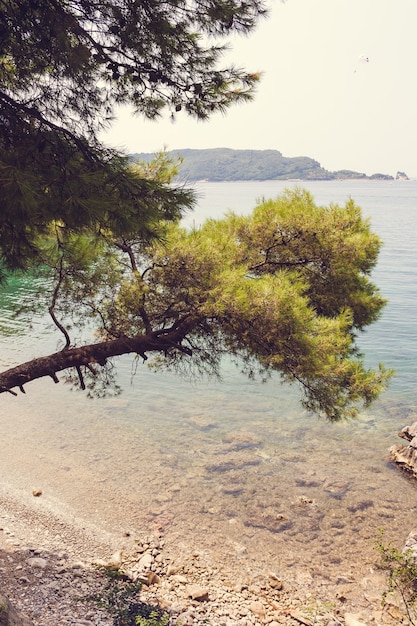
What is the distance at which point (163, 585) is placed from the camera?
7098 mm

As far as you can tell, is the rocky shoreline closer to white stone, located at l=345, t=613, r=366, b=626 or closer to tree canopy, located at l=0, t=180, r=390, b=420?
white stone, located at l=345, t=613, r=366, b=626

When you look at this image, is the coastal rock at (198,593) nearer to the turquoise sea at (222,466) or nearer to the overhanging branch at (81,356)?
the turquoise sea at (222,466)

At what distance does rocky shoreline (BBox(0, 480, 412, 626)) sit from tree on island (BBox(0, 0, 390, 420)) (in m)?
2.92

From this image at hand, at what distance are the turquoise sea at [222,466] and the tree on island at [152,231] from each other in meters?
1.00

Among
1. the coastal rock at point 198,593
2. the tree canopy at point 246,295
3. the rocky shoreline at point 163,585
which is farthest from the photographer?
the coastal rock at point 198,593

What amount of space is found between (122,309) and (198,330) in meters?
1.33

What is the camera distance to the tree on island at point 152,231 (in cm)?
462

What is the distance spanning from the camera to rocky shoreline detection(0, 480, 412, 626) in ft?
20.7

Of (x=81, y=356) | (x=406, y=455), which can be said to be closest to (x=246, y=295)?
(x=81, y=356)

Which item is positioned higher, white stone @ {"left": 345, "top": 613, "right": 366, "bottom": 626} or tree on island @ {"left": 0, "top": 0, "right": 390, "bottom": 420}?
tree on island @ {"left": 0, "top": 0, "right": 390, "bottom": 420}

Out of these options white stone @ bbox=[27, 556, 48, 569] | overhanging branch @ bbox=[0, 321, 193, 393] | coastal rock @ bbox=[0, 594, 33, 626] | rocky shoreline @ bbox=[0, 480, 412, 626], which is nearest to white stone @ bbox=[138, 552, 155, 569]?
rocky shoreline @ bbox=[0, 480, 412, 626]

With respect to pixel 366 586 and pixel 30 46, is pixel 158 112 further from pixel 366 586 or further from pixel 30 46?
pixel 366 586

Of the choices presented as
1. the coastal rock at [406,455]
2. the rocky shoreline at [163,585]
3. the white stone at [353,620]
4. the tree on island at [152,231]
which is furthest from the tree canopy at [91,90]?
the coastal rock at [406,455]

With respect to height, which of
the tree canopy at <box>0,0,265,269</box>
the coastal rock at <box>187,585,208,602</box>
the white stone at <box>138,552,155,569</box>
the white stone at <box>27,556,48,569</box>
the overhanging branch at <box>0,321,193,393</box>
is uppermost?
the tree canopy at <box>0,0,265,269</box>
